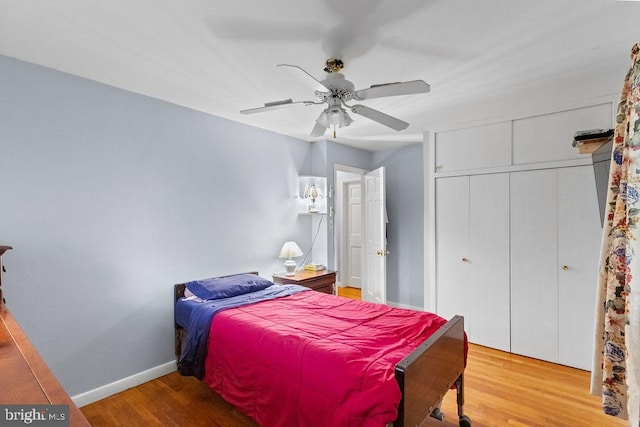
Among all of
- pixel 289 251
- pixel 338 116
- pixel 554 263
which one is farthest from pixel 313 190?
pixel 554 263

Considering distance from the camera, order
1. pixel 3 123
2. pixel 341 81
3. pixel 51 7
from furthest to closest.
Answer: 1. pixel 3 123
2. pixel 341 81
3. pixel 51 7

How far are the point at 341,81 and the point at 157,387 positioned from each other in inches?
112

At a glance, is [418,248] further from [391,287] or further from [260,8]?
[260,8]

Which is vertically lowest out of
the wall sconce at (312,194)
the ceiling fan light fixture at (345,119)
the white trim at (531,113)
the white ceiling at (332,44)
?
the wall sconce at (312,194)

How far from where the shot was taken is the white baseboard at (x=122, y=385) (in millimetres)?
2500

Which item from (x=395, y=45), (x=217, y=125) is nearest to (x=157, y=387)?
(x=217, y=125)

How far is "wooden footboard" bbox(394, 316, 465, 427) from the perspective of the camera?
5.13ft

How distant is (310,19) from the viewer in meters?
1.81

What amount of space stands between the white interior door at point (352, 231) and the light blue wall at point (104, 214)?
3100 mm

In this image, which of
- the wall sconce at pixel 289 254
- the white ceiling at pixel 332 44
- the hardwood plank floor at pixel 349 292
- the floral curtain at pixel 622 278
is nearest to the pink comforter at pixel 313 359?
the floral curtain at pixel 622 278

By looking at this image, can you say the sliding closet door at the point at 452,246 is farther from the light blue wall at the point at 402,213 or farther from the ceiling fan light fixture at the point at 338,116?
the ceiling fan light fixture at the point at 338,116

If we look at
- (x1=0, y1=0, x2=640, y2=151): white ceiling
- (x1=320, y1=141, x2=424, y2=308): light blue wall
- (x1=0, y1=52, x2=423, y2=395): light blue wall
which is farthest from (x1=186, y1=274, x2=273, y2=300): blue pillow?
(x1=0, y1=0, x2=640, y2=151): white ceiling

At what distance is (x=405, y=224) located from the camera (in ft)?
15.8

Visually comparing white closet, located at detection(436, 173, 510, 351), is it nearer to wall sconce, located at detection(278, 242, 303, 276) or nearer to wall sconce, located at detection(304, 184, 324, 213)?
wall sconce, located at detection(304, 184, 324, 213)
